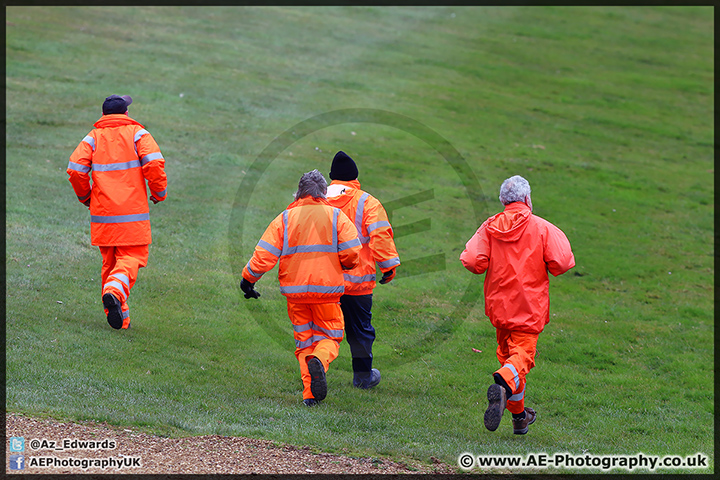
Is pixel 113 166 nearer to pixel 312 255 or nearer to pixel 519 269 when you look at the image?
pixel 312 255

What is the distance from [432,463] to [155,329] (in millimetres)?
4538

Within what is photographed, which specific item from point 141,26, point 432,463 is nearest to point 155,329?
point 432,463

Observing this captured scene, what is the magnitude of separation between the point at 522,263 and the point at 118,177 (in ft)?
15.8

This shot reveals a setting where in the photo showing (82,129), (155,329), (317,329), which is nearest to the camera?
(317,329)

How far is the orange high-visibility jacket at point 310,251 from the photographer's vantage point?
7.11 m

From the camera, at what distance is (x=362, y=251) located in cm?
790

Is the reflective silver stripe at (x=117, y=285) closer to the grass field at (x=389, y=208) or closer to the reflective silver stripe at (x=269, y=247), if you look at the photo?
the grass field at (x=389, y=208)

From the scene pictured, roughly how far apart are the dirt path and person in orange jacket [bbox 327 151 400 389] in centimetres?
216

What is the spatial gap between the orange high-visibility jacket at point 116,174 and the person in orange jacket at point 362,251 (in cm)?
222

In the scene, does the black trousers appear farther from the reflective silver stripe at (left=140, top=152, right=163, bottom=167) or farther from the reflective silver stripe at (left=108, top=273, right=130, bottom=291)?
the reflective silver stripe at (left=140, top=152, right=163, bottom=167)

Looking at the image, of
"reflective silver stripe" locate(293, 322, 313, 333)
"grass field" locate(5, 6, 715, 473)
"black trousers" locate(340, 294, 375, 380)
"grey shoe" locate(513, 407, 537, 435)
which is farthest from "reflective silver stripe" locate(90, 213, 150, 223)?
"grey shoe" locate(513, 407, 537, 435)

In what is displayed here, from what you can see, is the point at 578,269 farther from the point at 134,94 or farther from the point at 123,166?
the point at 134,94

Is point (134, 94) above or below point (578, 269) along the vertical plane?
above

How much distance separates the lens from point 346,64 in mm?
27000
